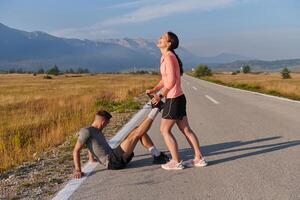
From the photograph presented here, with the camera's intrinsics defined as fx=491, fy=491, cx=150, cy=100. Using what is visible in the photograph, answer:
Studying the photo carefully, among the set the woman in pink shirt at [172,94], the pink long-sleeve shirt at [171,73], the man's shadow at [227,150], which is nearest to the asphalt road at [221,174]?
the man's shadow at [227,150]

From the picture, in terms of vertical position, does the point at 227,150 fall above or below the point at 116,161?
below

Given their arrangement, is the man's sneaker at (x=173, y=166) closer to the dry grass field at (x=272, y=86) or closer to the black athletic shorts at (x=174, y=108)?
the black athletic shorts at (x=174, y=108)

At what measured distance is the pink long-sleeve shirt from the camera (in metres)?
6.48

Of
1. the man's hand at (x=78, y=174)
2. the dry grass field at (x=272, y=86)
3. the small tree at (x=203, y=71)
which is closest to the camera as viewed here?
the man's hand at (x=78, y=174)

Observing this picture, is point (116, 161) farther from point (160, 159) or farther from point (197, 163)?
point (197, 163)

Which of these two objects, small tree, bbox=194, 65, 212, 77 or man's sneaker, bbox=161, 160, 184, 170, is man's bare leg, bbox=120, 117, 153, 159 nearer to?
man's sneaker, bbox=161, 160, 184, 170

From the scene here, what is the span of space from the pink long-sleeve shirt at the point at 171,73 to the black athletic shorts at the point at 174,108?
0.09m

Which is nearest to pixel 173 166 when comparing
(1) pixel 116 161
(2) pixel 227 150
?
(1) pixel 116 161

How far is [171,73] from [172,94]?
339 millimetres

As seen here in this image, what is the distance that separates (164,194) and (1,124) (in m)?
11.8

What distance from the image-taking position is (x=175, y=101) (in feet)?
22.2

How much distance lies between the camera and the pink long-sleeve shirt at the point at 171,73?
648cm

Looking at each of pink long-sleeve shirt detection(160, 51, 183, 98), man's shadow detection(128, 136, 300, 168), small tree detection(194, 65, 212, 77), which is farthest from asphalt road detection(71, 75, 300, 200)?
small tree detection(194, 65, 212, 77)

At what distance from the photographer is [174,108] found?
22.2 ft
